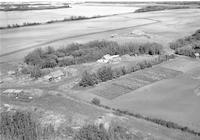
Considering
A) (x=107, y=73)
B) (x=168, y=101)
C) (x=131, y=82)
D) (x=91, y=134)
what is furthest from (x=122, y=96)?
(x=91, y=134)

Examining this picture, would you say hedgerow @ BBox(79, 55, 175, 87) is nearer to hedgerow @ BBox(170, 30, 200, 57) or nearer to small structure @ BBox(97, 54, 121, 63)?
small structure @ BBox(97, 54, 121, 63)

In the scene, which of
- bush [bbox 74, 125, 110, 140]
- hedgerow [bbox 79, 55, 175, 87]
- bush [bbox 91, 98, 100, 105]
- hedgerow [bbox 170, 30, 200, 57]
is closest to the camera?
bush [bbox 74, 125, 110, 140]

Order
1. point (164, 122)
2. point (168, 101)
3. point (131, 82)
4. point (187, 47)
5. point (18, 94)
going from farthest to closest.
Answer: point (187, 47), point (131, 82), point (18, 94), point (168, 101), point (164, 122)

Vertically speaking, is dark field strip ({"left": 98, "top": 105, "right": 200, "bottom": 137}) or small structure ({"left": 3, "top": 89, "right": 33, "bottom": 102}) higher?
small structure ({"left": 3, "top": 89, "right": 33, "bottom": 102})

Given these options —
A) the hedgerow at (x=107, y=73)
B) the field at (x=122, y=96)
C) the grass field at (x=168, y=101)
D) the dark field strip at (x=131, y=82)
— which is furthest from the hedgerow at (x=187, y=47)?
the grass field at (x=168, y=101)

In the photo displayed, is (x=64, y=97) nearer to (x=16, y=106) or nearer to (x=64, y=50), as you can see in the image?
(x=16, y=106)

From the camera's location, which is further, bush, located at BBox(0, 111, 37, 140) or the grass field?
the grass field

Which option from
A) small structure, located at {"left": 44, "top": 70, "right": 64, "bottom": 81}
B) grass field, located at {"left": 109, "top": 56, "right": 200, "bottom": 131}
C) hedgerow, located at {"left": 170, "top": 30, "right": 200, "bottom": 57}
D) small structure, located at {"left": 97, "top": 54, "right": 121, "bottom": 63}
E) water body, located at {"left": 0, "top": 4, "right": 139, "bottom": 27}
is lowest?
grass field, located at {"left": 109, "top": 56, "right": 200, "bottom": 131}

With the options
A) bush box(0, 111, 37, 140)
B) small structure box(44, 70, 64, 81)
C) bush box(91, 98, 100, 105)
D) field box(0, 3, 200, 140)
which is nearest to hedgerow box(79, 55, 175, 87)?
field box(0, 3, 200, 140)

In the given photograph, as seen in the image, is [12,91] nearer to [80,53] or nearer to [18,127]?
[18,127]

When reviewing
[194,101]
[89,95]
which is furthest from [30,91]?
[194,101]

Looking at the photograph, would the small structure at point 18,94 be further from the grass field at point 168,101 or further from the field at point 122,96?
the grass field at point 168,101
